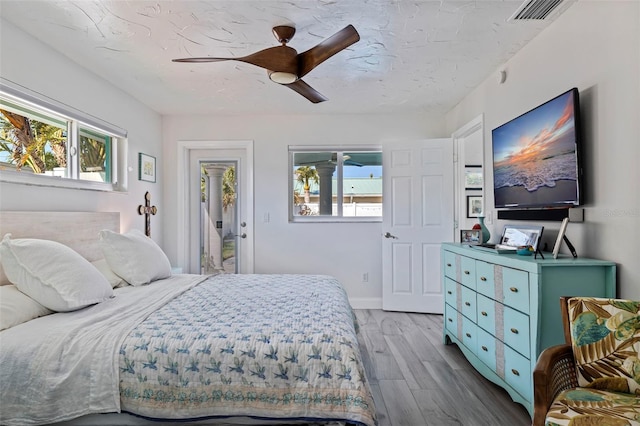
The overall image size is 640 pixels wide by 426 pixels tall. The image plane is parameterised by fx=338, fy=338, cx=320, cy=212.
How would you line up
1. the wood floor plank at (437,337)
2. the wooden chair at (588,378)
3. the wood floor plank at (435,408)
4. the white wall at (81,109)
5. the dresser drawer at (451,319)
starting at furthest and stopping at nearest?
1. the dresser drawer at (451,319)
2. the wood floor plank at (437,337)
3. the white wall at (81,109)
4. the wood floor plank at (435,408)
5. the wooden chair at (588,378)

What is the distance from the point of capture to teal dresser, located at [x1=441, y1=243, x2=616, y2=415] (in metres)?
1.79

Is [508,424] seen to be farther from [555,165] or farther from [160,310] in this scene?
[160,310]

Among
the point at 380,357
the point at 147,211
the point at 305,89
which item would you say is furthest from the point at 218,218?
the point at 380,357

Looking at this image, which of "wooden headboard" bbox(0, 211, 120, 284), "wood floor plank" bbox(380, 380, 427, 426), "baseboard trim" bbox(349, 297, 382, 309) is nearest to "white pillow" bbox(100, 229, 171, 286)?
"wooden headboard" bbox(0, 211, 120, 284)

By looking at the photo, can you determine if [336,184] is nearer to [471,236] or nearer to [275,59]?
[471,236]

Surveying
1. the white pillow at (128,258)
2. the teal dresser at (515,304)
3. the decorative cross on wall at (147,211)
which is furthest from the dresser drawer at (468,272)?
the decorative cross on wall at (147,211)

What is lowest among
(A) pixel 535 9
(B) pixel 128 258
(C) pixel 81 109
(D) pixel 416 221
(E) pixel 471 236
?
(B) pixel 128 258

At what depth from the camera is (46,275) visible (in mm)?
1854

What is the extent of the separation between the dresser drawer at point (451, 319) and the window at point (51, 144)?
3323 millimetres

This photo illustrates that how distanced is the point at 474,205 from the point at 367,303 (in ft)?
5.76

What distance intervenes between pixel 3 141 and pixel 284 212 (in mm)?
2679

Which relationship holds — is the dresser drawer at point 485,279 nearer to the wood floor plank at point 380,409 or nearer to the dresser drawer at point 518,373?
the dresser drawer at point 518,373

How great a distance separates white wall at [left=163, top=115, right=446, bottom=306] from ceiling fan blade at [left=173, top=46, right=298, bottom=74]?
208 centimetres

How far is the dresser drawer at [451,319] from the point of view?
→ 9.38ft
